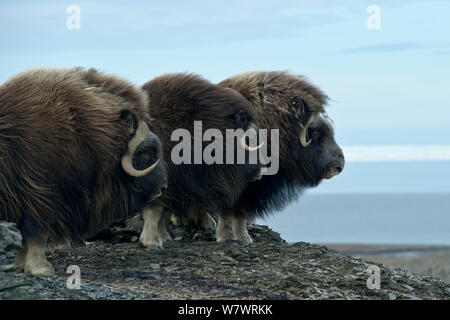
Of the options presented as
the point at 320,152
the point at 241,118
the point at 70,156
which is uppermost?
the point at 241,118

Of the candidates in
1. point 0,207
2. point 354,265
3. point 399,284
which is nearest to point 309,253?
point 354,265

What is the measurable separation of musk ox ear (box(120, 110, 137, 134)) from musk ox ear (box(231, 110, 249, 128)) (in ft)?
3.54

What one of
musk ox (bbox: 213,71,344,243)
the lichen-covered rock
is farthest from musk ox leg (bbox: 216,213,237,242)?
the lichen-covered rock

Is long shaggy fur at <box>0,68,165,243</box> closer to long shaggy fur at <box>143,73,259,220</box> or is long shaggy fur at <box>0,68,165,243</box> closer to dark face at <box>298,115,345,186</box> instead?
long shaggy fur at <box>143,73,259,220</box>

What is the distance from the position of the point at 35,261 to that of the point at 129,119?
107cm

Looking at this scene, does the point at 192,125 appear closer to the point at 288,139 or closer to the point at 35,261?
the point at 288,139

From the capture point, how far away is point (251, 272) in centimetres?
566

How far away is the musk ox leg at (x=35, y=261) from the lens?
520 centimetres

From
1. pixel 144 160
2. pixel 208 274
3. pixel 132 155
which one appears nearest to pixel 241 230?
pixel 208 274

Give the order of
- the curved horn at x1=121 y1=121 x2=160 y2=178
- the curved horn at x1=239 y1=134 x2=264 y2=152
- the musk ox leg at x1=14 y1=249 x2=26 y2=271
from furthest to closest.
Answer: the curved horn at x1=239 y1=134 x2=264 y2=152
the curved horn at x1=121 y1=121 x2=160 y2=178
the musk ox leg at x1=14 y1=249 x2=26 y2=271

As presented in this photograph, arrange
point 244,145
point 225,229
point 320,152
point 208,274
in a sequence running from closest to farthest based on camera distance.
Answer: point 208,274 → point 244,145 → point 225,229 → point 320,152

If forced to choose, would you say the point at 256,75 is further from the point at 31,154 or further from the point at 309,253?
the point at 31,154

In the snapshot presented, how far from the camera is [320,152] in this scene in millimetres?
7125

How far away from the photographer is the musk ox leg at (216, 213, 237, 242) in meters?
6.73
